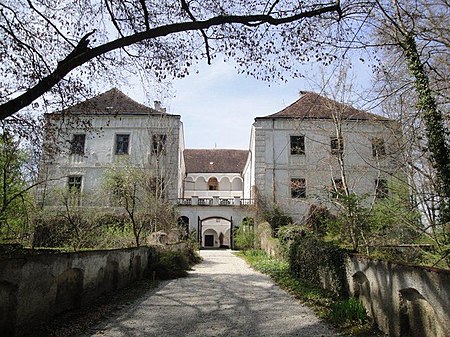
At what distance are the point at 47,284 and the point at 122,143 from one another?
24.1 meters

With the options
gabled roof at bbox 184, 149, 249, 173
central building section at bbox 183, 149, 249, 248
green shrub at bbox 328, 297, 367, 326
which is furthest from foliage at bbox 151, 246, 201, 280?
gabled roof at bbox 184, 149, 249, 173

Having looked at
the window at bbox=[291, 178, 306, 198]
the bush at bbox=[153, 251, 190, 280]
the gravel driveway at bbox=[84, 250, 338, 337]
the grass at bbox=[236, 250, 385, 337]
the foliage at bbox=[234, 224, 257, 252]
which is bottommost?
the gravel driveway at bbox=[84, 250, 338, 337]

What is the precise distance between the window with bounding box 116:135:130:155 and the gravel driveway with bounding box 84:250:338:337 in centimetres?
1941

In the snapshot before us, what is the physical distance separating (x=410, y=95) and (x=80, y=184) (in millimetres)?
24750

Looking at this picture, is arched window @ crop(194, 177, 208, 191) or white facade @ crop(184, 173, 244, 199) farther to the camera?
arched window @ crop(194, 177, 208, 191)

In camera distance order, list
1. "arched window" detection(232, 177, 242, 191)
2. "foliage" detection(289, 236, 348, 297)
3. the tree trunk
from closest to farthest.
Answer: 1. the tree trunk
2. "foliage" detection(289, 236, 348, 297)
3. "arched window" detection(232, 177, 242, 191)

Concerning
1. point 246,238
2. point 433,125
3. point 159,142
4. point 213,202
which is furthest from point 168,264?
point 213,202

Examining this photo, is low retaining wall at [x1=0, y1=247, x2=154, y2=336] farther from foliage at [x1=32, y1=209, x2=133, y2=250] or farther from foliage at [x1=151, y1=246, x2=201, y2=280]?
foliage at [x1=32, y1=209, x2=133, y2=250]

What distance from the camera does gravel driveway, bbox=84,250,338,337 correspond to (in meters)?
5.72

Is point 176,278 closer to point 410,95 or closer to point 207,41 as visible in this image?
point 207,41

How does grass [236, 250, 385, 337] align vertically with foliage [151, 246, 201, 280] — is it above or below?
below

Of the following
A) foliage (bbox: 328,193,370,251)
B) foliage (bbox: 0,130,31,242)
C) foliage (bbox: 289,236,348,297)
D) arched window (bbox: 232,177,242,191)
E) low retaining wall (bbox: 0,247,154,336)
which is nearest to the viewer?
low retaining wall (bbox: 0,247,154,336)

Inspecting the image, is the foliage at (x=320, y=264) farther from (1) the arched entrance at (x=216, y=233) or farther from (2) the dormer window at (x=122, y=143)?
(1) the arched entrance at (x=216, y=233)

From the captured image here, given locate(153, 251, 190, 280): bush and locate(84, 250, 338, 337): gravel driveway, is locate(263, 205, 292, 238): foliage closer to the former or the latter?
locate(153, 251, 190, 280): bush
